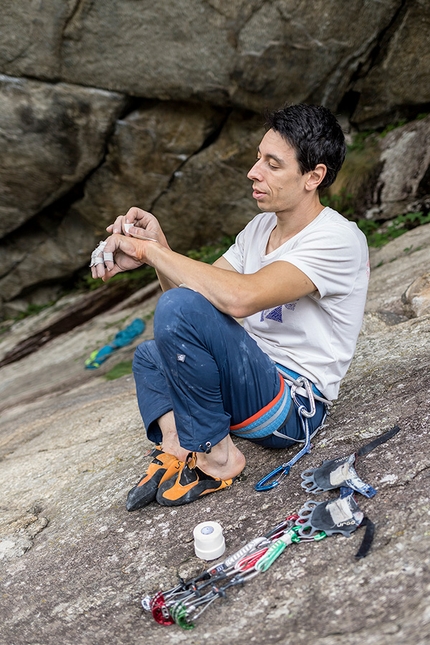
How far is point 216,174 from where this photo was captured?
9.57 m

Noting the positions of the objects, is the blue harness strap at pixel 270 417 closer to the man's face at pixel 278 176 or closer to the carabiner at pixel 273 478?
the carabiner at pixel 273 478

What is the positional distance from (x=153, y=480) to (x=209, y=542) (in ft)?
2.07

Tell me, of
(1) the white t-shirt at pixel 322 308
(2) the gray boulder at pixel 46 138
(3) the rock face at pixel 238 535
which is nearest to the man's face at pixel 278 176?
(1) the white t-shirt at pixel 322 308

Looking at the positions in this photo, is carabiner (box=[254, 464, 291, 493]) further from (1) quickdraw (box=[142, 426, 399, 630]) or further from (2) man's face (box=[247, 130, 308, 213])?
(2) man's face (box=[247, 130, 308, 213])

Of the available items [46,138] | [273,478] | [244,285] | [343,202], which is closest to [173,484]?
[273,478]

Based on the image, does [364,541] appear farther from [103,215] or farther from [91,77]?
[103,215]

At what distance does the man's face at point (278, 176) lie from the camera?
276 centimetres

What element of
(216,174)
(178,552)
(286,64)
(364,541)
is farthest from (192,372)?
(216,174)

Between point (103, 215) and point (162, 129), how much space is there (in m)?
1.96

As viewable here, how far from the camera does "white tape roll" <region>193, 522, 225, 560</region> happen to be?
233 centimetres

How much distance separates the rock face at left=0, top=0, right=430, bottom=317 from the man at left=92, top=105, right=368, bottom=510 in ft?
18.6

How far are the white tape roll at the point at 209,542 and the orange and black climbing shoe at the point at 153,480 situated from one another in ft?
1.70

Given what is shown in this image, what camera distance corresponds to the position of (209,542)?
2330mm

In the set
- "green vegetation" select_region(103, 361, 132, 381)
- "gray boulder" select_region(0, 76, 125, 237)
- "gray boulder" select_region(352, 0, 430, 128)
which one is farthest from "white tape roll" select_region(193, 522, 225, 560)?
"gray boulder" select_region(352, 0, 430, 128)
